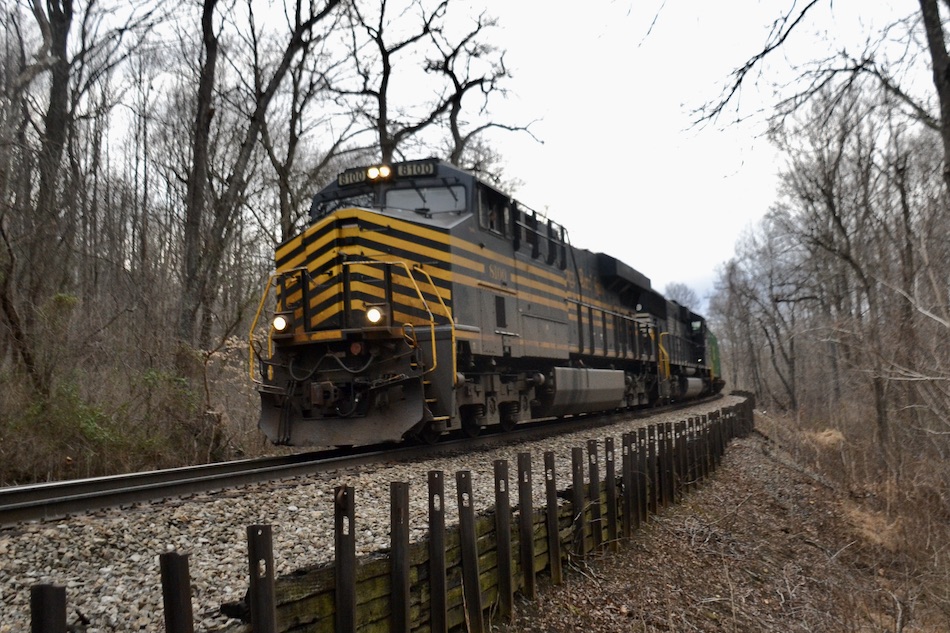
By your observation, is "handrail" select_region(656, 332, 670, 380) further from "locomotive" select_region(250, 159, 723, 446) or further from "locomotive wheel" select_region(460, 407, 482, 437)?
"locomotive wheel" select_region(460, 407, 482, 437)

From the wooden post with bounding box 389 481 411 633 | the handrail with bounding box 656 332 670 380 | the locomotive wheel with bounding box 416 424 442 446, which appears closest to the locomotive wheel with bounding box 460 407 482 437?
the locomotive wheel with bounding box 416 424 442 446

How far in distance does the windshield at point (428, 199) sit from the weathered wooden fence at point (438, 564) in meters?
3.90

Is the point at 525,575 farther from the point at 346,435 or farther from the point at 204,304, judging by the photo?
the point at 204,304

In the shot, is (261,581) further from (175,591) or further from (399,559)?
(399,559)

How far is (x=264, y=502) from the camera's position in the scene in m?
5.39

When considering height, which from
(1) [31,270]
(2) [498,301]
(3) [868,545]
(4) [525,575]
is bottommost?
(3) [868,545]

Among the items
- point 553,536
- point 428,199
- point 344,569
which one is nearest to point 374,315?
point 428,199

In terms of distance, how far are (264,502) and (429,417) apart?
2.86 metres

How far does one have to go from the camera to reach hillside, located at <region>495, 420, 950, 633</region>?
5.47m

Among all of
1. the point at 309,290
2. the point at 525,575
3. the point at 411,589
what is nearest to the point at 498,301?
the point at 309,290

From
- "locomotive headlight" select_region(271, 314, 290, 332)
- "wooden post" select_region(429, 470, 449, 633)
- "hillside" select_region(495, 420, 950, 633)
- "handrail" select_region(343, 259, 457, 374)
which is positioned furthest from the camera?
"locomotive headlight" select_region(271, 314, 290, 332)

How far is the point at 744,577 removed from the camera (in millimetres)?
6941

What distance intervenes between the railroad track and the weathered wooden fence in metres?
2.17

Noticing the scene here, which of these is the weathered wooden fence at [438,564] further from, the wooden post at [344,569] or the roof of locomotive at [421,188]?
the roof of locomotive at [421,188]
